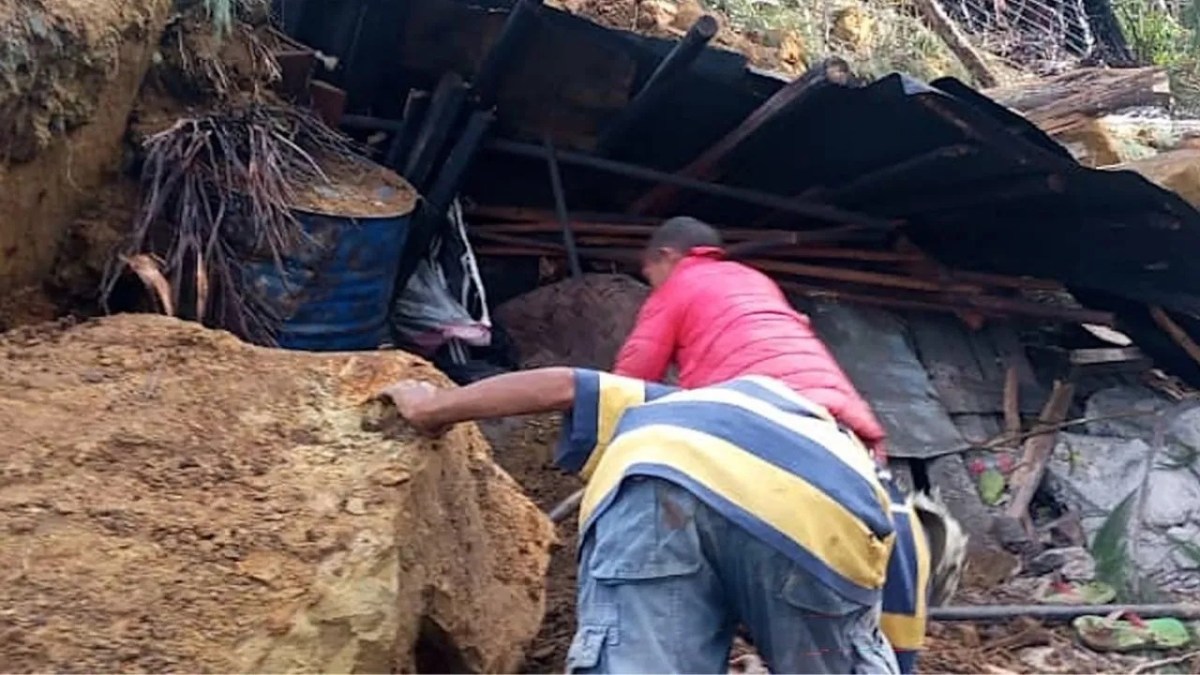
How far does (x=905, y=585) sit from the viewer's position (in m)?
3.21

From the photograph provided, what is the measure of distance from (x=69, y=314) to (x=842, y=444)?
8.42 ft

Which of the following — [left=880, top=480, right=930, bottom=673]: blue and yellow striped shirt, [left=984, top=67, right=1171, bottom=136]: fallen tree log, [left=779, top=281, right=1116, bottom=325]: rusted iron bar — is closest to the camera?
[left=880, top=480, right=930, bottom=673]: blue and yellow striped shirt

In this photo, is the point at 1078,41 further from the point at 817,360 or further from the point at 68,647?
the point at 68,647

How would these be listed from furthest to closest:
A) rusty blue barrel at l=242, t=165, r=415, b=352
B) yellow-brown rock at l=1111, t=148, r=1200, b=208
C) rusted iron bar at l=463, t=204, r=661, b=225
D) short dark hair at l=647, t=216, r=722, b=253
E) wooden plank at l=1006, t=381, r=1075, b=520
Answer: yellow-brown rock at l=1111, t=148, r=1200, b=208 < rusted iron bar at l=463, t=204, r=661, b=225 < wooden plank at l=1006, t=381, r=1075, b=520 < rusty blue barrel at l=242, t=165, r=415, b=352 < short dark hair at l=647, t=216, r=722, b=253

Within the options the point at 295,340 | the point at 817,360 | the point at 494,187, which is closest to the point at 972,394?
the point at 494,187

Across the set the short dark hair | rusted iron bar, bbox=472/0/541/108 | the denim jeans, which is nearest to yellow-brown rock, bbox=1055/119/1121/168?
rusted iron bar, bbox=472/0/541/108

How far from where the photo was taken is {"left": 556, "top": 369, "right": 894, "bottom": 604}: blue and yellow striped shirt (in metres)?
2.79

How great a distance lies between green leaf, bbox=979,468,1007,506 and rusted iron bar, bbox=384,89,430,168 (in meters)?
2.67

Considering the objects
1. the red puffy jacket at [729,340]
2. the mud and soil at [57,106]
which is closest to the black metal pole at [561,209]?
the mud and soil at [57,106]

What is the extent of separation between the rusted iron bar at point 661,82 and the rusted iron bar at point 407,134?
70 cm

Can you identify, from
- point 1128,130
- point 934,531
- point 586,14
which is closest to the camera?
point 934,531

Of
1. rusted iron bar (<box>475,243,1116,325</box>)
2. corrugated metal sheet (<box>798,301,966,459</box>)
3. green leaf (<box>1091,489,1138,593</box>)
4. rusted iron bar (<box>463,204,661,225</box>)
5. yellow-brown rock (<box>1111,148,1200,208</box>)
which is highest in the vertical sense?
yellow-brown rock (<box>1111,148,1200,208</box>)

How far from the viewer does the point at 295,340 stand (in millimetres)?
4930

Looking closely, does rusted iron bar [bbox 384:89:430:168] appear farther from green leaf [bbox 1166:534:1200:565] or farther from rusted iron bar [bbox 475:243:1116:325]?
green leaf [bbox 1166:534:1200:565]
